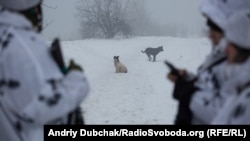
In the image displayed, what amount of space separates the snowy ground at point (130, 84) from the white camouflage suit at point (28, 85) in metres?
5.81

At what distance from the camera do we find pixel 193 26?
8281 cm

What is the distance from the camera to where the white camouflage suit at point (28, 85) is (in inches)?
87.0

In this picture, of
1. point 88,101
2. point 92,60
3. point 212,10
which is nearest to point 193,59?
point 92,60

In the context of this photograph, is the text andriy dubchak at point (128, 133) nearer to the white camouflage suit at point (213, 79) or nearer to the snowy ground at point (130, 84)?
the white camouflage suit at point (213, 79)

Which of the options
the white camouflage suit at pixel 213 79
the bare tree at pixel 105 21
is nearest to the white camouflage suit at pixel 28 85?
the white camouflage suit at pixel 213 79

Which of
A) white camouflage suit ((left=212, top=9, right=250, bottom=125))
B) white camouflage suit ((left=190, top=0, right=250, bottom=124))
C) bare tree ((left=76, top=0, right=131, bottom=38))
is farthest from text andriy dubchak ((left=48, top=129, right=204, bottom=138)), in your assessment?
bare tree ((left=76, top=0, right=131, bottom=38))

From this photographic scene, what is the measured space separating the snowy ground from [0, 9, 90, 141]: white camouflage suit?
5806 mm

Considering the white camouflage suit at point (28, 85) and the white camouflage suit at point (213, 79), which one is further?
the white camouflage suit at point (213, 79)

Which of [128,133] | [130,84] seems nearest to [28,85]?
[128,133]

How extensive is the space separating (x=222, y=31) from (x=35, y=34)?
142cm

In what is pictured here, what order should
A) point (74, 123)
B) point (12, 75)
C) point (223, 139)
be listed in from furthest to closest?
point (223, 139) < point (74, 123) < point (12, 75)

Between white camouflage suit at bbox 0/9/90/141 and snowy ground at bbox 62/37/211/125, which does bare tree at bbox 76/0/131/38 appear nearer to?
snowy ground at bbox 62/37/211/125

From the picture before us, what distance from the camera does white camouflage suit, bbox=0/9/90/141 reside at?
2211 millimetres

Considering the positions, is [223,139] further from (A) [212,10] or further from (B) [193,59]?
(B) [193,59]
